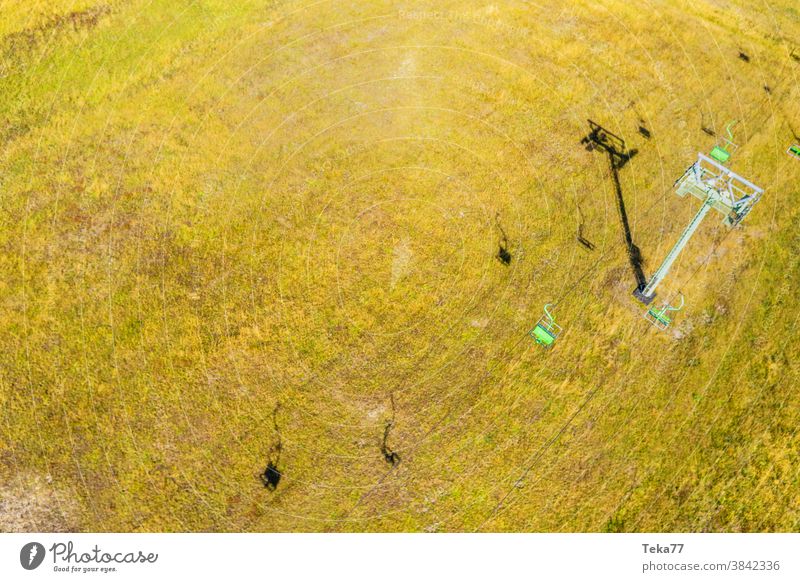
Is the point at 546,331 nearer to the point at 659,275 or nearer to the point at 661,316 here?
the point at 661,316

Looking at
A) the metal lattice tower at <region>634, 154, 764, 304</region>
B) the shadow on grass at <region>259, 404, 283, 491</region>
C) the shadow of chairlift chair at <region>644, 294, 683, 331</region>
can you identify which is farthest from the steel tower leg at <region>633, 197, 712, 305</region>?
the shadow on grass at <region>259, 404, 283, 491</region>

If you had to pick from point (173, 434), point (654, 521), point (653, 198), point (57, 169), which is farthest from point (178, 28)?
point (654, 521)

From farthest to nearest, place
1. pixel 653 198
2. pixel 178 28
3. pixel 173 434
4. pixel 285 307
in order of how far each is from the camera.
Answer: pixel 178 28 → pixel 653 198 → pixel 285 307 → pixel 173 434

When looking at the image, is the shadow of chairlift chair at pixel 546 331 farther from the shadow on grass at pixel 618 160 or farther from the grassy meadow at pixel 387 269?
the shadow on grass at pixel 618 160

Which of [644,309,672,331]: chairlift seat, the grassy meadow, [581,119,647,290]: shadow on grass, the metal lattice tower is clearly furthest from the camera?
[581,119,647,290]: shadow on grass

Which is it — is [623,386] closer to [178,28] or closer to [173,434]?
[173,434]

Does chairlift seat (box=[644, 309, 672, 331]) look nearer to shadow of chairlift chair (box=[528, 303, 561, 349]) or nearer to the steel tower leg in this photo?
the steel tower leg

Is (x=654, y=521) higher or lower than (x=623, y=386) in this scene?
lower
